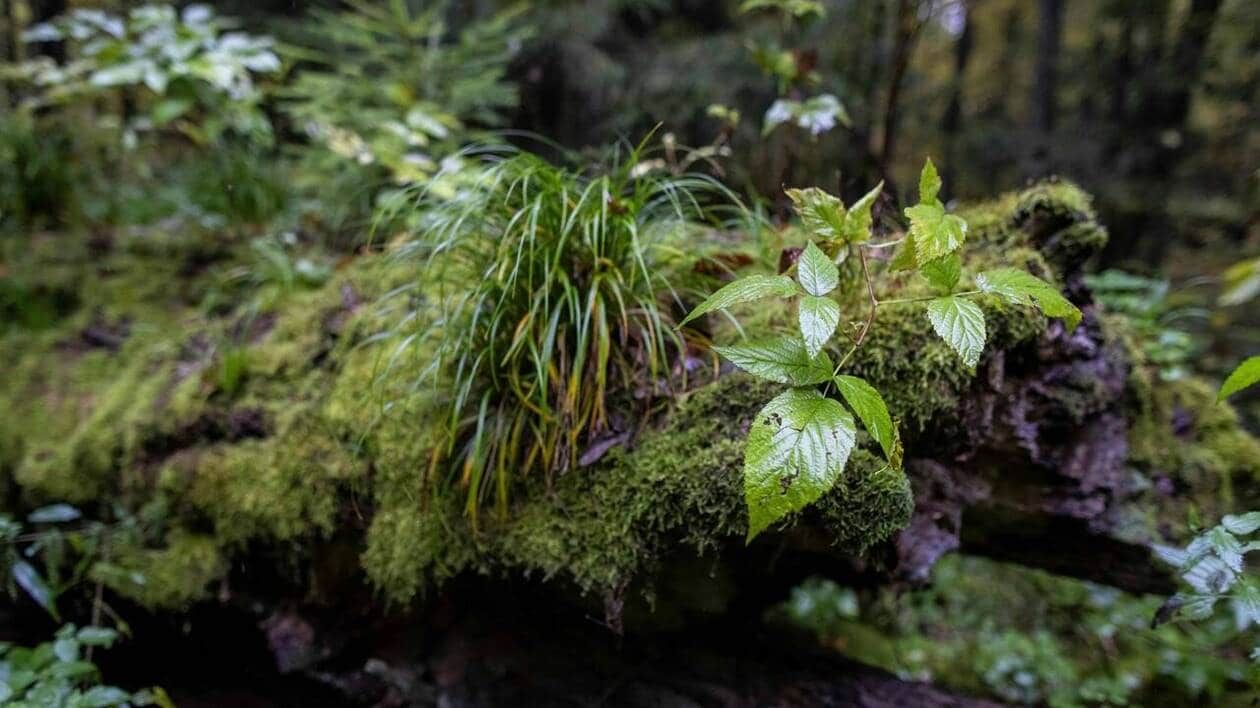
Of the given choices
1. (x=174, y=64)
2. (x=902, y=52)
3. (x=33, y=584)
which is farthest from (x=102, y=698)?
(x=902, y=52)

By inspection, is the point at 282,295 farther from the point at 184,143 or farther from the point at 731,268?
the point at 184,143

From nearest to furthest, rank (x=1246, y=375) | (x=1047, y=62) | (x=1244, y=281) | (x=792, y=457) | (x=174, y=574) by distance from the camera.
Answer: (x=792, y=457) → (x=1246, y=375) → (x=174, y=574) → (x=1244, y=281) → (x=1047, y=62)

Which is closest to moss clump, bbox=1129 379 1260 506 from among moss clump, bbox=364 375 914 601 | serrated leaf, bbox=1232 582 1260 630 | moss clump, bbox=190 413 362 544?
serrated leaf, bbox=1232 582 1260 630

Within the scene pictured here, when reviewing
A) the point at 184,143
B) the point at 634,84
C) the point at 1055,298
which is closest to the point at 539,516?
the point at 1055,298

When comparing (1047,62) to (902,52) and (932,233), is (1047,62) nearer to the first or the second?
(902,52)

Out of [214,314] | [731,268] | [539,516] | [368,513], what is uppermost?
[731,268]

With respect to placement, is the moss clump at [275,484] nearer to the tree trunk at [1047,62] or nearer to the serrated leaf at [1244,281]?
the serrated leaf at [1244,281]

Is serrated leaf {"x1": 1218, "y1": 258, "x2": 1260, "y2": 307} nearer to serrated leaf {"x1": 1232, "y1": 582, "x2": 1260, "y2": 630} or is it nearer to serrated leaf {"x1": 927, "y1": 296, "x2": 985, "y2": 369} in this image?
serrated leaf {"x1": 1232, "y1": 582, "x2": 1260, "y2": 630}
